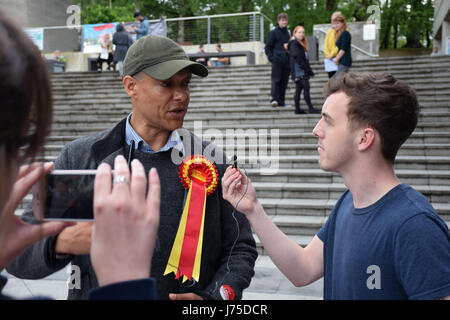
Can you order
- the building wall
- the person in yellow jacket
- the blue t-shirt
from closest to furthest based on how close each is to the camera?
the blue t-shirt
the person in yellow jacket
the building wall

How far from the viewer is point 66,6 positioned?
2839 centimetres

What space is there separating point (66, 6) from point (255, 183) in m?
24.8

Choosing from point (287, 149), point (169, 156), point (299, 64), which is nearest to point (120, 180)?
point (169, 156)

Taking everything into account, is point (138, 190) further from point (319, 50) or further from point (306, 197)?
point (319, 50)

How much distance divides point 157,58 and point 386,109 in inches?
43.7

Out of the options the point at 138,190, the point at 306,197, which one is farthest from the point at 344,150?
the point at 306,197

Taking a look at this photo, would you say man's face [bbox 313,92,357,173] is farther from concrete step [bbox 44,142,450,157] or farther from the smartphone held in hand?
concrete step [bbox 44,142,450,157]

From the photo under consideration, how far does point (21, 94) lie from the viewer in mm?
716

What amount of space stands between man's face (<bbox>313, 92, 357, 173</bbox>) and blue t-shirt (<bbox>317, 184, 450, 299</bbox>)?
214 mm

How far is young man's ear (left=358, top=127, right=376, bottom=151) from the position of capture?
192 cm

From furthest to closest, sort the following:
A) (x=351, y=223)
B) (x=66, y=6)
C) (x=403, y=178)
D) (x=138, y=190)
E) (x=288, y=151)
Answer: (x=66, y=6), (x=288, y=151), (x=403, y=178), (x=351, y=223), (x=138, y=190)

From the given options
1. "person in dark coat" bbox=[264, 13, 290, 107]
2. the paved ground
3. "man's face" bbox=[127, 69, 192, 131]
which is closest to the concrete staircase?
the paved ground

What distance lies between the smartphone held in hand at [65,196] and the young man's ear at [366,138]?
4.12ft
